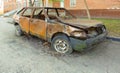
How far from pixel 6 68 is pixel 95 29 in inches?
127

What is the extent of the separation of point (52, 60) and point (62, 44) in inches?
35.1

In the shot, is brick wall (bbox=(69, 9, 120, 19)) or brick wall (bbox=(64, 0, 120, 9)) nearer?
brick wall (bbox=(69, 9, 120, 19))

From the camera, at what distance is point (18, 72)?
428cm

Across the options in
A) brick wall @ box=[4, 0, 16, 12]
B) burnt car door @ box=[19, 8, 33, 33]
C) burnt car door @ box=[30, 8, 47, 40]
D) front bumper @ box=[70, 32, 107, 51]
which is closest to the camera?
front bumper @ box=[70, 32, 107, 51]

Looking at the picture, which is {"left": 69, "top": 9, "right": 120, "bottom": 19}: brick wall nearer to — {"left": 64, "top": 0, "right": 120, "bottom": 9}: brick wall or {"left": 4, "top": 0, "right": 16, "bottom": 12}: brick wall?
{"left": 64, "top": 0, "right": 120, "bottom": 9}: brick wall

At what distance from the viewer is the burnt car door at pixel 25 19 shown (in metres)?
7.27

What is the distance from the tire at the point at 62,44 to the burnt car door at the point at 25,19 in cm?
176

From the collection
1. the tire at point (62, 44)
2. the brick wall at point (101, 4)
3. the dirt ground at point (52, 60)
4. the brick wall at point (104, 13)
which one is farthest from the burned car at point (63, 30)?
the brick wall at point (101, 4)

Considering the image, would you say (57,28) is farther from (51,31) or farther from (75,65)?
(75,65)

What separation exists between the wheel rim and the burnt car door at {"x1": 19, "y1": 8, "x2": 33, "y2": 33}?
187 centimetres

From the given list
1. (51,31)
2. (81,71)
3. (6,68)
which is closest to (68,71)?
(81,71)

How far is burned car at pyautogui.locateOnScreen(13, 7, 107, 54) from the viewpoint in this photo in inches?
215

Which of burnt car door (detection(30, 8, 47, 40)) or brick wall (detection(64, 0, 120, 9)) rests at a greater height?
brick wall (detection(64, 0, 120, 9))

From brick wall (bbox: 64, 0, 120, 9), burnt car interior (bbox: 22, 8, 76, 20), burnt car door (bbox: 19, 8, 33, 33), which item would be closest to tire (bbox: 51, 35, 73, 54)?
burnt car interior (bbox: 22, 8, 76, 20)
